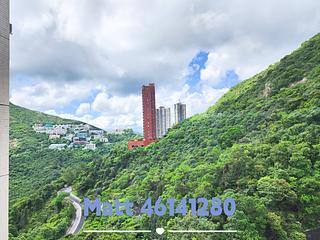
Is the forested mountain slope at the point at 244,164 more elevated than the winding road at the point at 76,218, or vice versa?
the forested mountain slope at the point at 244,164

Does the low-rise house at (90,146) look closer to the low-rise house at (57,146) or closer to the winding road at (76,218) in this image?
the low-rise house at (57,146)

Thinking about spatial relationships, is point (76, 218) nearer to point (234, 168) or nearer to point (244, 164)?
point (234, 168)

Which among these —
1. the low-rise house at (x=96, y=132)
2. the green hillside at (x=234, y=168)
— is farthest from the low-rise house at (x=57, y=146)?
the low-rise house at (x=96, y=132)

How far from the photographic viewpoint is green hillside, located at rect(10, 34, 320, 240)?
3711 millimetres

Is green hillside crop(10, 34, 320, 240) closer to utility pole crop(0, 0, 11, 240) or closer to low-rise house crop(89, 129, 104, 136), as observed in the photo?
low-rise house crop(89, 129, 104, 136)

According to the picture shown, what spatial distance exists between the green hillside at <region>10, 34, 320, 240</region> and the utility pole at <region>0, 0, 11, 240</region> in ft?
7.55

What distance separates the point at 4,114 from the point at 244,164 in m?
3.14

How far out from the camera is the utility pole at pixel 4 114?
5.52 ft

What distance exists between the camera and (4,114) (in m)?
1.70

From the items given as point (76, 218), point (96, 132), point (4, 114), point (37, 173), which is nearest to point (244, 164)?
point (76, 218)

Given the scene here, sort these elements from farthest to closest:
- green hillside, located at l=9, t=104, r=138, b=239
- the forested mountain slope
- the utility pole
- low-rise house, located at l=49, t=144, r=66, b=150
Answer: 1. low-rise house, located at l=49, t=144, r=66, b=150
2. green hillside, located at l=9, t=104, r=138, b=239
3. the forested mountain slope
4. the utility pole

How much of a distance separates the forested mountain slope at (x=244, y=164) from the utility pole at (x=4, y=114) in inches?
90.5

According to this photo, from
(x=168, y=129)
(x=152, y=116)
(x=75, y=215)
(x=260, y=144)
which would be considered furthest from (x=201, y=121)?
(x=75, y=215)

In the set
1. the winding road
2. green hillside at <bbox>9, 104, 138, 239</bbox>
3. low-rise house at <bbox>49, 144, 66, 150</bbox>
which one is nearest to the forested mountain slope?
the winding road
